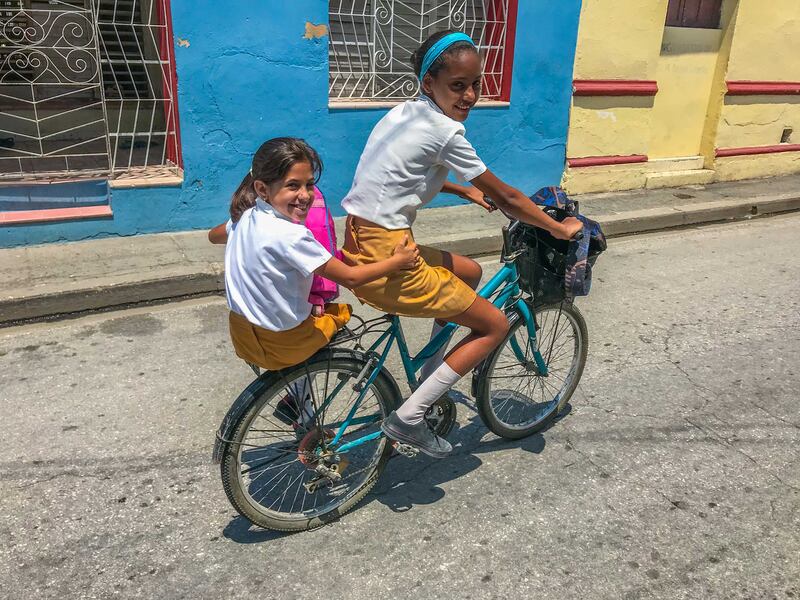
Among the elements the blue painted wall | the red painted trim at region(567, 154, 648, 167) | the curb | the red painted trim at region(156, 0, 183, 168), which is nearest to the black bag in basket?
the curb

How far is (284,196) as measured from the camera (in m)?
2.38

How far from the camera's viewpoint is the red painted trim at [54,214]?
5637 millimetres

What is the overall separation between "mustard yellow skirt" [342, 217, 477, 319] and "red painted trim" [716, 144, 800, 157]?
7.70 m

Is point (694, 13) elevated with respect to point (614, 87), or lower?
elevated

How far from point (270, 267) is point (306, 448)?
842mm

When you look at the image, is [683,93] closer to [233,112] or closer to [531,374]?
[233,112]

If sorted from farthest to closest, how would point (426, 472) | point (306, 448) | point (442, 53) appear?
point (426, 472) < point (306, 448) < point (442, 53)

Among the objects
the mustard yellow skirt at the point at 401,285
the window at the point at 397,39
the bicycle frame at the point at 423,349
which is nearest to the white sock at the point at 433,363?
the bicycle frame at the point at 423,349

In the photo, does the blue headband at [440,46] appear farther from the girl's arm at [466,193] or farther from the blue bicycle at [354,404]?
the blue bicycle at [354,404]

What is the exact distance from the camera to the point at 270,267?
2.34m

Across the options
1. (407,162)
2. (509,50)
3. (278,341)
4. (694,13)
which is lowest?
(278,341)

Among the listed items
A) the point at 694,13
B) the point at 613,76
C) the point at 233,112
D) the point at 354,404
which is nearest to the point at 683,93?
the point at 694,13

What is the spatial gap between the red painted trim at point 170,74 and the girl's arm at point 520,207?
4.30 metres

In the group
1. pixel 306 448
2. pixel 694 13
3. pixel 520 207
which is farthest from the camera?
pixel 694 13
